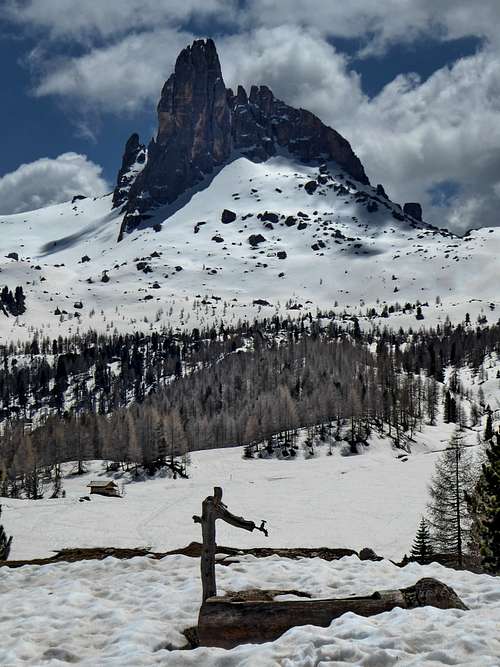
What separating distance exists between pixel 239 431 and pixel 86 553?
137 m

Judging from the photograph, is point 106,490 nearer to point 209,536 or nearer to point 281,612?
point 209,536

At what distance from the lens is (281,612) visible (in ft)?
34.9

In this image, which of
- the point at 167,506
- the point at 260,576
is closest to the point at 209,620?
the point at 260,576

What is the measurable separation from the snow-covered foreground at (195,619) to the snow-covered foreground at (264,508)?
99.5 ft

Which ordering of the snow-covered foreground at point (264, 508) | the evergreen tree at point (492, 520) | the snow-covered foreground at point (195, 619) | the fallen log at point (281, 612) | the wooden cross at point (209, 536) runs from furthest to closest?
the snow-covered foreground at point (264, 508)
the evergreen tree at point (492, 520)
the wooden cross at point (209, 536)
the fallen log at point (281, 612)
the snow-covered foreground at point (195, 619)

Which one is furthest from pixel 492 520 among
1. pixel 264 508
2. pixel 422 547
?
pixel 264 508

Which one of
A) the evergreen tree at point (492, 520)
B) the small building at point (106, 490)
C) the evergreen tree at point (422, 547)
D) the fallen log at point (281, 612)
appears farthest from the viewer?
the small building at point (106, 490)

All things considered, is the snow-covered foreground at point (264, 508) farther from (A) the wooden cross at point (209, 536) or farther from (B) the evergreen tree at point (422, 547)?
(A) the wooden cross at point (209, 536)

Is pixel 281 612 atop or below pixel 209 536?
below

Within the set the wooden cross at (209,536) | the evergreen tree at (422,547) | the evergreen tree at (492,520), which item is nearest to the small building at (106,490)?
the evergreen tree at (422,547)

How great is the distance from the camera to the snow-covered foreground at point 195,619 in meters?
8.57

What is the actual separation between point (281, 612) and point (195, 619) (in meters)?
2.73

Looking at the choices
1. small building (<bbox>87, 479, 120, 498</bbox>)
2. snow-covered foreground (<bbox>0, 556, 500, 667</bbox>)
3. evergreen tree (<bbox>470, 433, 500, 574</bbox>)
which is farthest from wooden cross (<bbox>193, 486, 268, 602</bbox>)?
small building (<bbox>87, 479, 120, 498</bbox>)

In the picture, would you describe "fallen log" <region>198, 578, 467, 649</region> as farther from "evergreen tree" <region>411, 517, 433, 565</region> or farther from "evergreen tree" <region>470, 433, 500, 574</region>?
"evergreen tree" <region>411, 517, 433, 565</region>
